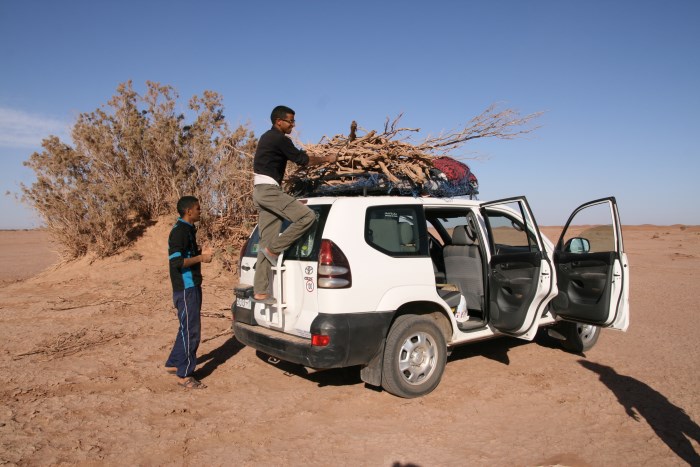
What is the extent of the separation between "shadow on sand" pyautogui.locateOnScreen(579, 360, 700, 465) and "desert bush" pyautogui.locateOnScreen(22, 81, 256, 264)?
7.45 meters

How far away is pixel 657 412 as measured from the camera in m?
4.52

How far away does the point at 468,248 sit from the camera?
5.77m

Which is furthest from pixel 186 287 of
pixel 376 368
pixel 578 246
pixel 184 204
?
pixel 578 246

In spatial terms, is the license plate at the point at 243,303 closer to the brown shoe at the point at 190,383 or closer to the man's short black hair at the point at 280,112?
the brown shoe at the point at 190,383

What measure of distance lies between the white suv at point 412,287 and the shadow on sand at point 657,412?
2.15 ft

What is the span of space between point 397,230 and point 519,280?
1421 mm

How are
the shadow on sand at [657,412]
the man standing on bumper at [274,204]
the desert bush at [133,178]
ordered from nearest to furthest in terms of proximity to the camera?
the shadow on sand at [657,412], the man standing on bumper at [274,204], the desert bush at [133,178]

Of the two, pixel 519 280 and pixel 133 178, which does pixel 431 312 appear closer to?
pixel 519 280

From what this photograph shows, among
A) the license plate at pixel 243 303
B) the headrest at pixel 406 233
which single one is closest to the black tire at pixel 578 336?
the headrest at pixel 406 233

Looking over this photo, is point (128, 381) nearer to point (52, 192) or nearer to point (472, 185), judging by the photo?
point (472, 185)

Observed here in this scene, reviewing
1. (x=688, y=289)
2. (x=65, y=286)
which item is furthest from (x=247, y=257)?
(x=688, y=289)

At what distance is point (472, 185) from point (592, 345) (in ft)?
8.66

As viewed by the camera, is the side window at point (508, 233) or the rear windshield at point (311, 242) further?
the side window at point (508, 233)

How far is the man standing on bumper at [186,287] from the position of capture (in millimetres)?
4871
